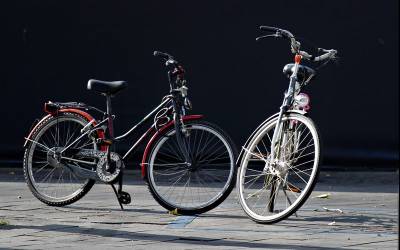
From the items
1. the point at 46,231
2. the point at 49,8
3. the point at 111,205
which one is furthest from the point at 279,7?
the point at 46,231

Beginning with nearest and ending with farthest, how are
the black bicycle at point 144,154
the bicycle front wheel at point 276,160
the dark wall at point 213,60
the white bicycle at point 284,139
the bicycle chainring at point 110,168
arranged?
the bicycle front wheel at point 276,160, the white bicycle at point 284,139, the black bicycle at point 144,154, the bicycle chainring at point 110,168, the dark wall at point 213,60

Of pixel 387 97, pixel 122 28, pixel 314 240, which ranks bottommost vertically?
pixel 314 240

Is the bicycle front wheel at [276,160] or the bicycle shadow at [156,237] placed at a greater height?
the bicycle front wheel at [276,160]

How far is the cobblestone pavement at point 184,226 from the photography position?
569cm

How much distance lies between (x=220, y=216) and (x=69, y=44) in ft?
13.4

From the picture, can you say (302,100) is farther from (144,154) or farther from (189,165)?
(144,154)

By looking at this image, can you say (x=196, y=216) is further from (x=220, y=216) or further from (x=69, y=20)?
(x=69, y=20)

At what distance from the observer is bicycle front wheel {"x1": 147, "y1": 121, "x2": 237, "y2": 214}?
6.90 metres

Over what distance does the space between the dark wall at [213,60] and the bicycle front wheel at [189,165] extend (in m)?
2.94

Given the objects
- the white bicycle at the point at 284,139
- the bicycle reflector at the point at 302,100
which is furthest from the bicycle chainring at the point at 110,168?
the bicycle reflector at the point at 302,100

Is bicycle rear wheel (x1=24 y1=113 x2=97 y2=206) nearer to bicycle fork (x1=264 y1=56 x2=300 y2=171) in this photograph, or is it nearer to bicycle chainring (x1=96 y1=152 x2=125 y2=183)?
bicycle chainring (x1=96 y1=152 x2=125 y2=183)

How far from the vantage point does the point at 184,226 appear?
252 inches

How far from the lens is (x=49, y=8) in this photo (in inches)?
408

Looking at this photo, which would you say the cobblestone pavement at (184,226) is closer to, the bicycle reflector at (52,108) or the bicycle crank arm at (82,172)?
the bicycle crank arm at (82,172)
